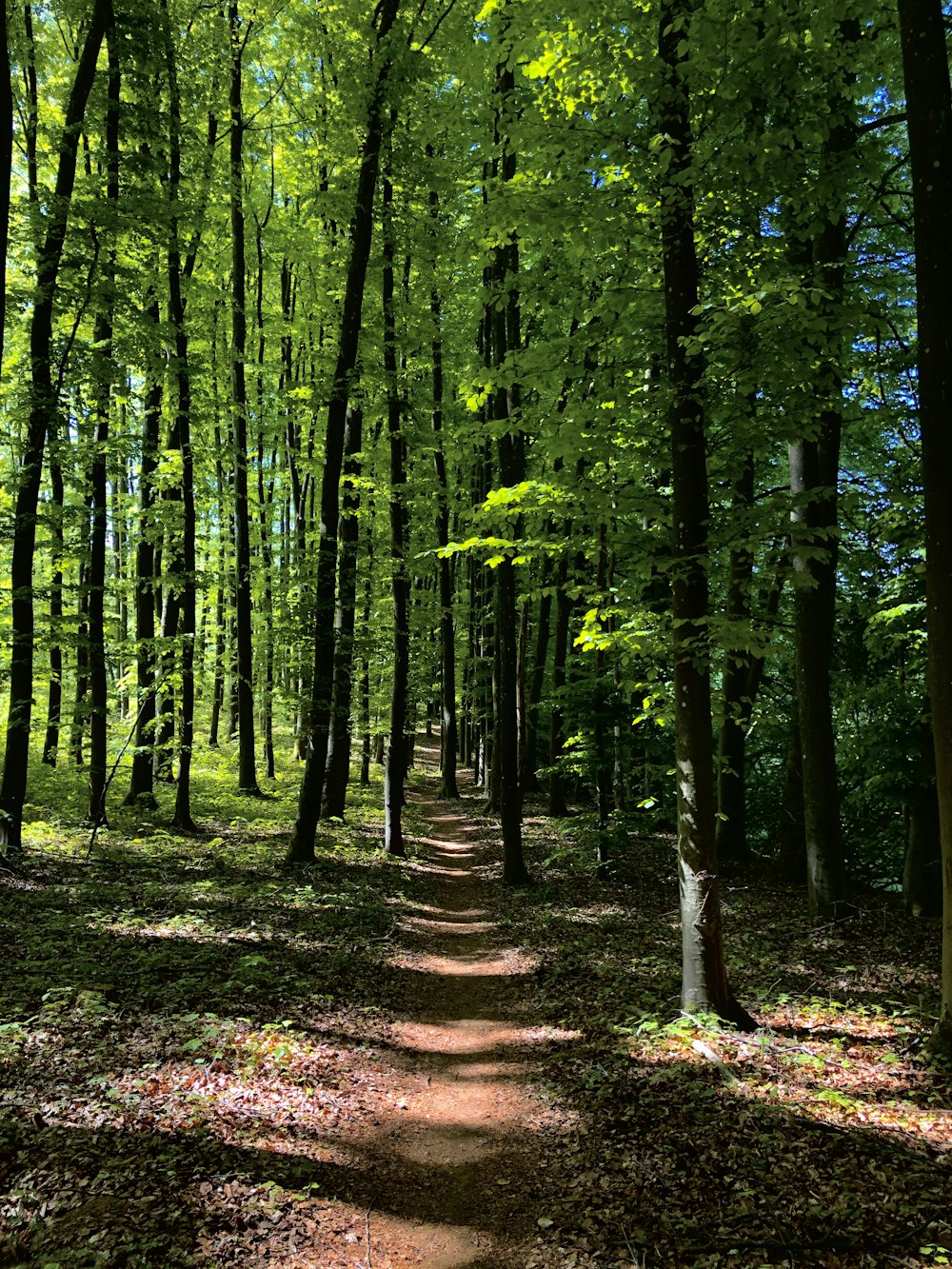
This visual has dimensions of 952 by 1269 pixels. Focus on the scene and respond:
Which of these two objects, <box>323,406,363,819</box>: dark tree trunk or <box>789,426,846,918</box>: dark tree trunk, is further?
<box>323,406,363,819</box>: dark tree trunk

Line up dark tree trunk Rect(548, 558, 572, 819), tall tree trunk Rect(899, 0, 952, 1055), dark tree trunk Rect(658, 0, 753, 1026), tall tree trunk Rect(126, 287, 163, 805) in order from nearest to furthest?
tall tree trunk Rect(899, 0, 952, 1055) < dark tree trunk Rect(658, 0, 753, 1026) < tall tree trunk Rect(126, 287, 163, 805) < dark tree trunk Rect(548, 558, 572, 819)

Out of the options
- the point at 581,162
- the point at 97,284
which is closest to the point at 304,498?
the point at 97,284

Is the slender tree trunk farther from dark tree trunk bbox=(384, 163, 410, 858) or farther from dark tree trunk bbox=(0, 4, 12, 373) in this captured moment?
dark tree trunk bbox=(0, 4, 12, 373)

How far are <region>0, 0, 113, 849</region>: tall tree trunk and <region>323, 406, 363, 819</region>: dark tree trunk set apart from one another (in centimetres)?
454

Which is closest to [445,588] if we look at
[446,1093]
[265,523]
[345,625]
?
[345,625]

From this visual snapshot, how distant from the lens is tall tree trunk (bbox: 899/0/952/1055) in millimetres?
4664

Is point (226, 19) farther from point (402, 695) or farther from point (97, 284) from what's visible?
point (402, 695)

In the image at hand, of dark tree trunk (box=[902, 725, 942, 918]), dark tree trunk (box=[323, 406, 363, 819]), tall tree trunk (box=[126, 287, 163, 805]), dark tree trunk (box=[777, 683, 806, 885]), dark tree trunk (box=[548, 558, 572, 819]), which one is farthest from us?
dark tree trunk (box=[548, 558, 572, 819])

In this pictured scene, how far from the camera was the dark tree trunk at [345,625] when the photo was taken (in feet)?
43.3

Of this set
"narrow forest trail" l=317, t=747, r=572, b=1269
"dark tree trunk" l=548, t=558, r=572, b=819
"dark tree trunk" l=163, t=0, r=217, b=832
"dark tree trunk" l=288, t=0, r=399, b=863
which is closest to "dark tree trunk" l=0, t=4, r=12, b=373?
"dark tree trunk" l=163, t=0, r=217, b=832

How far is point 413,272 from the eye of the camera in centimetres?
1744

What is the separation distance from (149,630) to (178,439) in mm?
4315

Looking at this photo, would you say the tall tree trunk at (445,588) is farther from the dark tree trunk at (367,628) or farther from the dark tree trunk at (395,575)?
the dark tree trunk at (367,628)

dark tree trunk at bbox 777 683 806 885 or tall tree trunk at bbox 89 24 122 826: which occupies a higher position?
tall tree trunk at bbox 89 24 122 826
